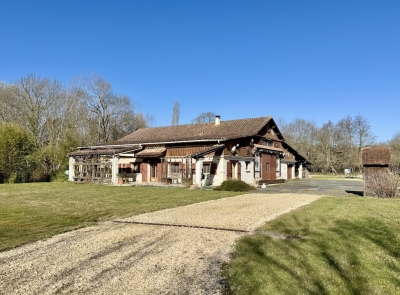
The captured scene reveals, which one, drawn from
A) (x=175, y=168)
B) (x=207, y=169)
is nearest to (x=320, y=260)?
(x=207, y=169)

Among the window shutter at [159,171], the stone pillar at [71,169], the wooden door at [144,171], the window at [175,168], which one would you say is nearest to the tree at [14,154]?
the stone pillar at [71,169]

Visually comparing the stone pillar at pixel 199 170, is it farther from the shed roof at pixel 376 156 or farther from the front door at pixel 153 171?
the shed roof at pixel 376 156

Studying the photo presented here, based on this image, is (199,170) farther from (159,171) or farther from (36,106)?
(36,106)

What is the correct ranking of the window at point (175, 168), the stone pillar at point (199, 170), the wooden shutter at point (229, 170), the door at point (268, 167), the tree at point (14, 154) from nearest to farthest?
the stone pillar at point (199, 170), the wooden shutter at point (229, 170), the window at point (175, 168), the tree at point (14, 154), the door at point (268, 167)

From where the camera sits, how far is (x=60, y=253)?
5.62 m

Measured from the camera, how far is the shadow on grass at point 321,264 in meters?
4.07

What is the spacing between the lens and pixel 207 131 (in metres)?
27.1

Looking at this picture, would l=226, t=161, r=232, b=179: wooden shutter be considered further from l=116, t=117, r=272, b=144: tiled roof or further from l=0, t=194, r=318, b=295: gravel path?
l=0, t=194, r=318, b=295: gravel path

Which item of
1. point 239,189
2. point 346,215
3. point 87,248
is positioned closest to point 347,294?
point 87,248

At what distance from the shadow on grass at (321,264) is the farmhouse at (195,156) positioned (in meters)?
14.2

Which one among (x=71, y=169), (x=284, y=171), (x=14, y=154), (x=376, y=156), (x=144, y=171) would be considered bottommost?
(x=284, y=171)

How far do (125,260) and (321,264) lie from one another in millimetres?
3300

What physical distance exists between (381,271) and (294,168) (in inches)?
1293

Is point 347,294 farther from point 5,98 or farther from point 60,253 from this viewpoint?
point 5,98
